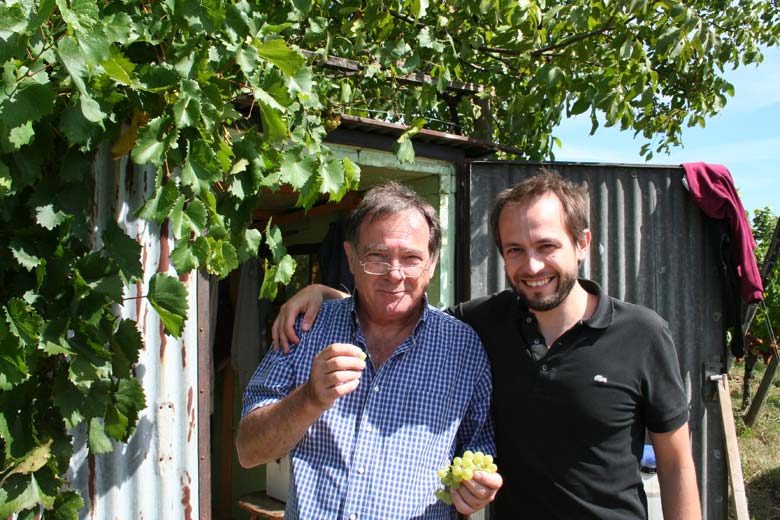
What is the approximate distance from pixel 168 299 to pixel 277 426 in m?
0.48

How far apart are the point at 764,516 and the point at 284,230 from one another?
519 cm

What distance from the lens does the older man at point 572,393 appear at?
196 centimetres

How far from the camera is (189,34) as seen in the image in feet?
5.84

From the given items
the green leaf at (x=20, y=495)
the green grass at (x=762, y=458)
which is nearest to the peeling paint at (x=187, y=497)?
the green leaf at (x=20, y=495)

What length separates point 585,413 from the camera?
195 centimetres

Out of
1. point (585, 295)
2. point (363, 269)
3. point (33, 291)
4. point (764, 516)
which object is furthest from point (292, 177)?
point (764, 516)

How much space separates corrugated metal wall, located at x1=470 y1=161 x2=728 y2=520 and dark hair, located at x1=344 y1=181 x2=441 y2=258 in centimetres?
170

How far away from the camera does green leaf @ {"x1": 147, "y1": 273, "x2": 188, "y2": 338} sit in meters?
1.63

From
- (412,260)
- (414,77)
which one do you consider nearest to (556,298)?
(412,260)

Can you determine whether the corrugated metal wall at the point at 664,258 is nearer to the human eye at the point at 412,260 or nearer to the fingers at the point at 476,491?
the human eye at the point at 412,260

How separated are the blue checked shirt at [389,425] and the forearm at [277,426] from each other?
0.09 metres

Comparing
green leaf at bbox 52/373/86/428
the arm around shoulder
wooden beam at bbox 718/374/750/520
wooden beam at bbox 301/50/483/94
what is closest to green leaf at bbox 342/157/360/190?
green leaf at bbox 52/373/86/428

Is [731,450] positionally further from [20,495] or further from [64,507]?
[20,495]

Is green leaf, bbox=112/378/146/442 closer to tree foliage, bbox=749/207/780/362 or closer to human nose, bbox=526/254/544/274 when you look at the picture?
human nose, bbox=526/254/544/274
